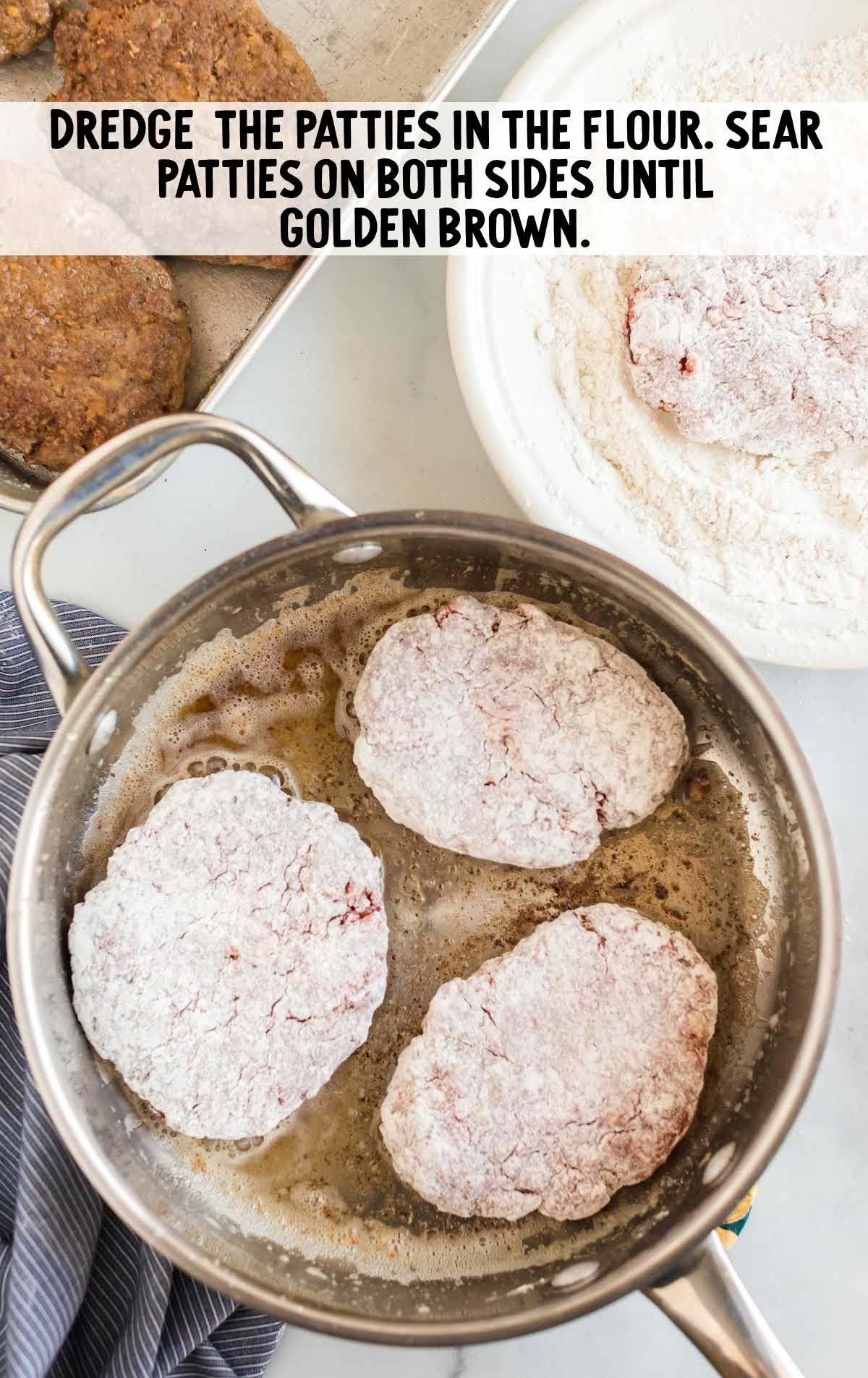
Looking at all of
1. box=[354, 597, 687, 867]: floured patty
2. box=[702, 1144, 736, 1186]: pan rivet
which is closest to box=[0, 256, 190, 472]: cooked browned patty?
box=[354, 597, 687, 867]: floured patty

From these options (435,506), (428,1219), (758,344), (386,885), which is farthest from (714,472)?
(428,1219)

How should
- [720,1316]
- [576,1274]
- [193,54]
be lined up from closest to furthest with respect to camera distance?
[720,1316], [576,1274], [193,54]

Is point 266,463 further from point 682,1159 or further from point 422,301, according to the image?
point 682,1159

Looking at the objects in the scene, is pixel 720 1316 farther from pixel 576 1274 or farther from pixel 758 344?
pixel 758 344

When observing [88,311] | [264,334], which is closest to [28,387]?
[88,311]

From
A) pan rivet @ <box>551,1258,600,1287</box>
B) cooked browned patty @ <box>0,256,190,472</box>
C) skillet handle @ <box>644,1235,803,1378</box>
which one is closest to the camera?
skillet handle @ <box>644,1235,803,1378</box>

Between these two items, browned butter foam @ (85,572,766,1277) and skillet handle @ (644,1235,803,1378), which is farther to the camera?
browned butter foam @ (85,572,766,1277)

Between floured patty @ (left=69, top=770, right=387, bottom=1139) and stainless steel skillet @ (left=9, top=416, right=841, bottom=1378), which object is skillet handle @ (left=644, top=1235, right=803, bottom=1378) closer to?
stainless steel skillet @ (left=9, top=416, right=841, bottom=1378)
